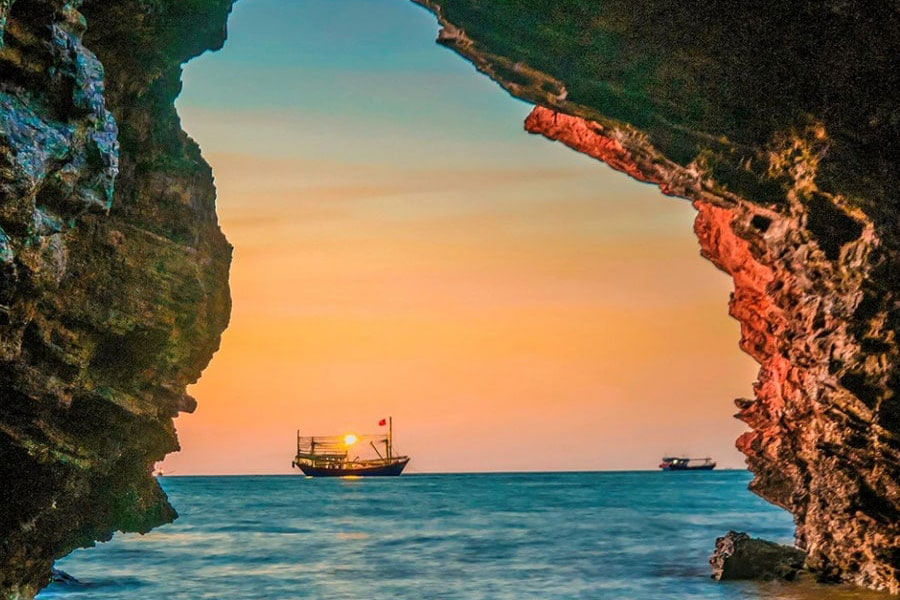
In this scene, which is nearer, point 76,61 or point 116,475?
point 76,61

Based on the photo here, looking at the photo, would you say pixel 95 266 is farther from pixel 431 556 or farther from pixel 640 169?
pixel 431 556

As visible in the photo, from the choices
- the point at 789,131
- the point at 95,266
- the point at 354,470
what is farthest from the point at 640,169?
the point at 354,470

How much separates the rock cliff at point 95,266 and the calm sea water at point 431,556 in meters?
9.55

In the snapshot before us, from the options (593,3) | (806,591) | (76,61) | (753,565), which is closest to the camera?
(76,61)

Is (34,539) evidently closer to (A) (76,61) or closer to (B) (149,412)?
(B) (149,412)

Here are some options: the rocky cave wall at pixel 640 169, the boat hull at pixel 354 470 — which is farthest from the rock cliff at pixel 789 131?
the boat hull at pixel 354 470

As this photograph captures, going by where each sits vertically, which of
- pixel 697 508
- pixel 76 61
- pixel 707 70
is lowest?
pixel 697 508

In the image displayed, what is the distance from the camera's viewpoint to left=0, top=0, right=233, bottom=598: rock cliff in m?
10.6

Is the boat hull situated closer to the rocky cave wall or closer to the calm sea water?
the calm sea water

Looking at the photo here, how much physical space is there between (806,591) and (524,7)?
13.0 meters

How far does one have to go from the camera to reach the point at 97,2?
13797 millimetres

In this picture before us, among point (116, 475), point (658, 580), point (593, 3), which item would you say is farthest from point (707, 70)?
point (658, 580)

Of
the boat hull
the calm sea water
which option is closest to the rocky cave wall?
the calm sea water

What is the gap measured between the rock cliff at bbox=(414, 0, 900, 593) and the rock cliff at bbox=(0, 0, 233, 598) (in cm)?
520
